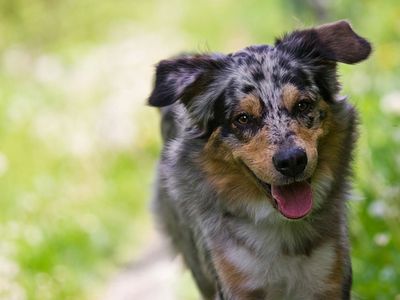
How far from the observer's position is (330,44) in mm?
4812

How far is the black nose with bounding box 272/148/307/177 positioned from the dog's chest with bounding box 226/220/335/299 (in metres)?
0.67

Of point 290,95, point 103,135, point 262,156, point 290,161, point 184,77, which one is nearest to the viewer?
point 290,161

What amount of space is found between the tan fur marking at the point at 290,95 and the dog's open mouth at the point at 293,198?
41 centimetres

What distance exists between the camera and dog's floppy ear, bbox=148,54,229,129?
4742 millimetres

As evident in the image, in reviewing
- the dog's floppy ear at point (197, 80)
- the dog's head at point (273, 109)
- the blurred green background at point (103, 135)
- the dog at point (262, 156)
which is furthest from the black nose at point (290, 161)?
the blurred green background at point (103, 135)

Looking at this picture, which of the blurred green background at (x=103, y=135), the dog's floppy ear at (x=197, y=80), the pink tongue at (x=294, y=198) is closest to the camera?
the pink tongue at (x=294, y=198)

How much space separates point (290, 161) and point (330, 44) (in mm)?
865

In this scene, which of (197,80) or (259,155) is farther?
(197,80)

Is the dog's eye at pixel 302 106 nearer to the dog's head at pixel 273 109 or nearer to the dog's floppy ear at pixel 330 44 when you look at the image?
the dog's head at pixel 273 109

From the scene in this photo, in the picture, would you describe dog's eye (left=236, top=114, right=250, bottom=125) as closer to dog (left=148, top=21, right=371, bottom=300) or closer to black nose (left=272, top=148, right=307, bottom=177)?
dog (left=148, top=21, right=371, bottom=300)

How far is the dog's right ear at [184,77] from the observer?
4633mm

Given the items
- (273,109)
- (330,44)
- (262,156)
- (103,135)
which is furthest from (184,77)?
(103,135)

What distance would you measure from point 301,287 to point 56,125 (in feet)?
21.0

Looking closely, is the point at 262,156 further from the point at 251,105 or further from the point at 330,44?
the point at 330,44
